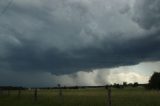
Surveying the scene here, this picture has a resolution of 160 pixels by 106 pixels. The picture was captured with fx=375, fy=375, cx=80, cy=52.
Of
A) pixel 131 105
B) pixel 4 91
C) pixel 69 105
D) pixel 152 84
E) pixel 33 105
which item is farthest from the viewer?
pixel 152 84

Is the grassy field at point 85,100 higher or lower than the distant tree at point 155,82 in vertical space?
lower

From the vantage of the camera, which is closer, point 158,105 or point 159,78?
point 158,105

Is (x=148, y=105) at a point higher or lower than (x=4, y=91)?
lower

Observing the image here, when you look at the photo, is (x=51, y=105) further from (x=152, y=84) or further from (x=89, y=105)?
(x=152, y=84)

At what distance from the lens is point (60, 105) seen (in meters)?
34.9

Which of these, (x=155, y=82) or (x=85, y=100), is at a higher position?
(x=155, y=82)

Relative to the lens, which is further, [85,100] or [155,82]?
[155,82]

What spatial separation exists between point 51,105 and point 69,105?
98.8 inches

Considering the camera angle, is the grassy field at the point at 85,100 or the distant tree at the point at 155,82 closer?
the grassy field at the point at 85,100

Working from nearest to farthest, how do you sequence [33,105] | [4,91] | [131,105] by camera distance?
[131,105] < [33,105] < [4,91]

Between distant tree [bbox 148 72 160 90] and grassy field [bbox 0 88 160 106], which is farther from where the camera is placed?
distant tree [bbox 148 72 160 90]

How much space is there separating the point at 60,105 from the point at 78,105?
2465 mm

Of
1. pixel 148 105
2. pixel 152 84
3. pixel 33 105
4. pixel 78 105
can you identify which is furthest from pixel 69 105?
pixel 152 84

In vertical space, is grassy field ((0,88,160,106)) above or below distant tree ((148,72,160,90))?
below
